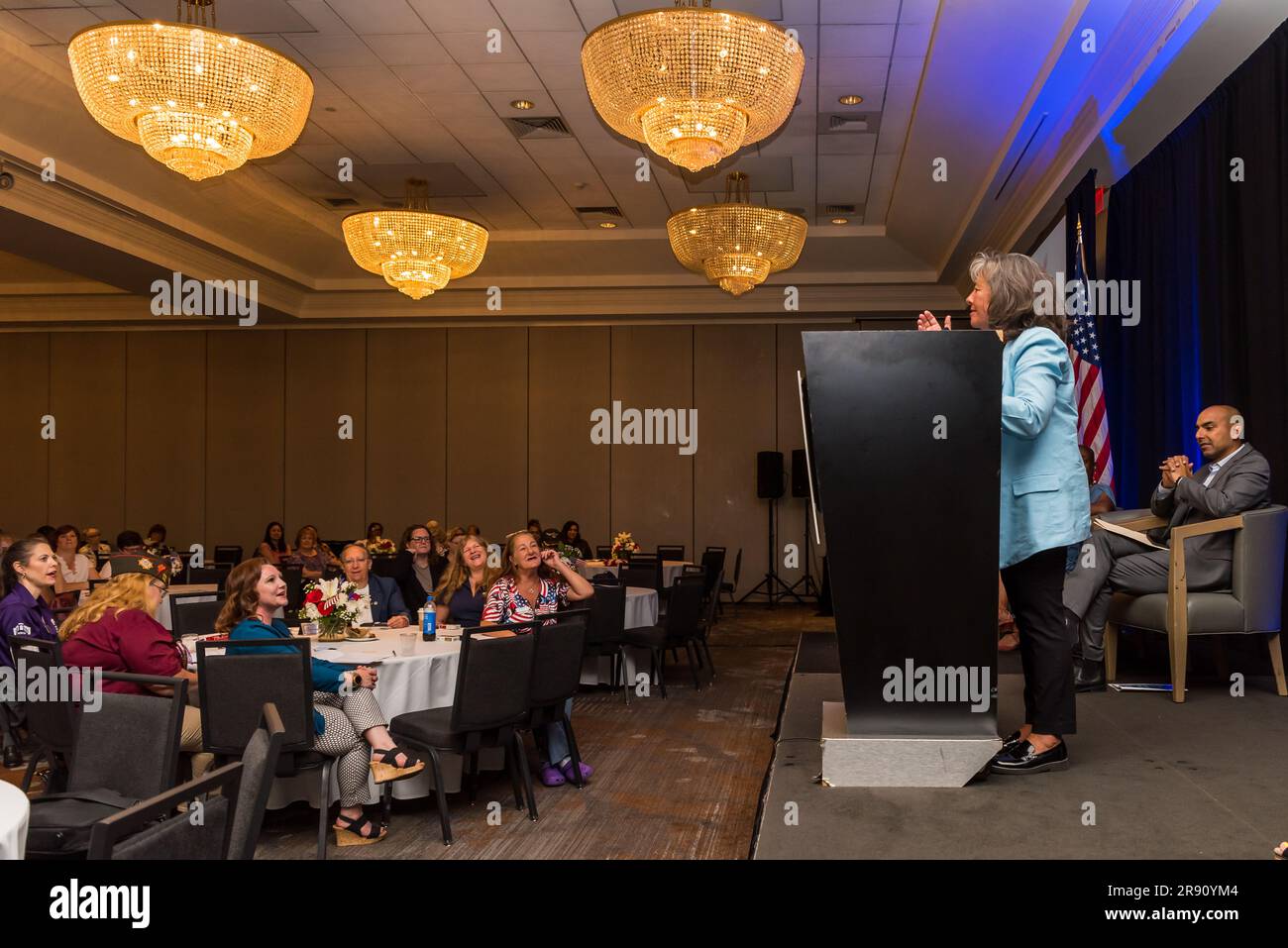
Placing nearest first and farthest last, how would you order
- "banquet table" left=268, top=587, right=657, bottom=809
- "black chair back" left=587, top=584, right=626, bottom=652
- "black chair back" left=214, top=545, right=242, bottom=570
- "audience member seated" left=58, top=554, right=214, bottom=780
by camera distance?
"audience member seated" left=58, top=554, right=214, bottom=780 → "banquet table" left=268, top=587, right=657, bottom=809 → "black chair back" left=587, top=584, right=626, bottom=652 → "black chair back" left=214, top=545, right=242, bottom=570

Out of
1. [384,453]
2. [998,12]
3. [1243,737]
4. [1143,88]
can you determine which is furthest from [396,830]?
[384,453]

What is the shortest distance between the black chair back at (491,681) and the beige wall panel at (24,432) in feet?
45.6

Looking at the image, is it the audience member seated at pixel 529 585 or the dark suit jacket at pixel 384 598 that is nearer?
the audience member seated at pixel 529 585

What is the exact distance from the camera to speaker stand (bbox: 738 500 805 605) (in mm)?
14516

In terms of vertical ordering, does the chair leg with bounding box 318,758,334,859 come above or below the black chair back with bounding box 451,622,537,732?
below

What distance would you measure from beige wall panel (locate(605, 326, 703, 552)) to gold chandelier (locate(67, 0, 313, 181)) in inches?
375

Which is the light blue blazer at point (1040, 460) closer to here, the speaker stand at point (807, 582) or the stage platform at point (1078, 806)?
the stage platform at point (1078, 806)

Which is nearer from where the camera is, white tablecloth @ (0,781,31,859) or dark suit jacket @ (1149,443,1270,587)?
white tablecloth @ (0,781,31,859)

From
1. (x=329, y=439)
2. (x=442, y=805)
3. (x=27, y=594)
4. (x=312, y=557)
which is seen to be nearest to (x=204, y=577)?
(x=312, y=557)

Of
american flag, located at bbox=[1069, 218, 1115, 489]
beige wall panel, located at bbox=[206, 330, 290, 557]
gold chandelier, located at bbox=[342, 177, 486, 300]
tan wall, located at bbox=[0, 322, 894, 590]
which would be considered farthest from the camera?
beige wall panel, located at bbox=[206, 330, 290, 557]

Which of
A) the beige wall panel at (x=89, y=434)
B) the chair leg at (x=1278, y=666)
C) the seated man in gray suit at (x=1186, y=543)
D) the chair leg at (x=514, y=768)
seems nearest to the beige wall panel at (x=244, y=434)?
the beige wall panel at (x=89, y=434)

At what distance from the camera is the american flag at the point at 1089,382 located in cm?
784

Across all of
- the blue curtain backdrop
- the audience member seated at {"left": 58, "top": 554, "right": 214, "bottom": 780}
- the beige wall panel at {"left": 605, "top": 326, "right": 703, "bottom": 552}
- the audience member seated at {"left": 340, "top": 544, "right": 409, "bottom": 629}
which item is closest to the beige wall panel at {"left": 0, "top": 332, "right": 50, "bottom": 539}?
the beige wall panel at {"left": 605, "top": 326, "right": 703, "bottom": 552}

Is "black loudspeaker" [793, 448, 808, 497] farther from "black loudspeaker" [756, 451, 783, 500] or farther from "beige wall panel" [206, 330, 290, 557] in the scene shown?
"beige wall panel" [206, 330, 290, 557]
